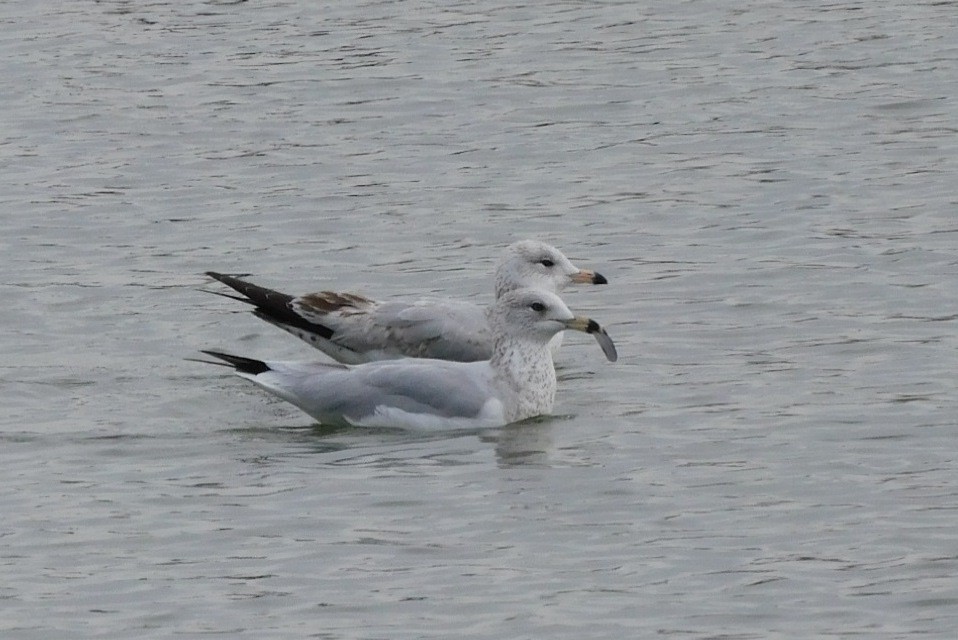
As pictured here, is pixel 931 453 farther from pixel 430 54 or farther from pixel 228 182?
pixel 430 54

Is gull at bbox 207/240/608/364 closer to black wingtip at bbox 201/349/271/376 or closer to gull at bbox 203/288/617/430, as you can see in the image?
gull at bbox 203/288/617/430

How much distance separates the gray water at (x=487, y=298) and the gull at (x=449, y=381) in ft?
0.49

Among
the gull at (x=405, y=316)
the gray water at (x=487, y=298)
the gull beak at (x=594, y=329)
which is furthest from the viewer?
the gull at (x=405, y=316)

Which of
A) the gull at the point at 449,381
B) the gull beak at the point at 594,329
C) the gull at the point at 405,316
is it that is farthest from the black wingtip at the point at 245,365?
the gull beak at the point at 594,329

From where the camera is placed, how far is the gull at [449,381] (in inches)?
502

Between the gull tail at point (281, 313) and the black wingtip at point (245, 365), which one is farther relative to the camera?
the gull tail at point (281, 313)

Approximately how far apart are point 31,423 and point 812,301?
5.13 meters

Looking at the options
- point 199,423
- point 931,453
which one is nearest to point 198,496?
point 199,423

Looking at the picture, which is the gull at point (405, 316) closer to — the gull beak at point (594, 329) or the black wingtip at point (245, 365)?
the gull beak at point (594, 329)

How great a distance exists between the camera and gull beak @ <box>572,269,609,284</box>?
46.6 ft

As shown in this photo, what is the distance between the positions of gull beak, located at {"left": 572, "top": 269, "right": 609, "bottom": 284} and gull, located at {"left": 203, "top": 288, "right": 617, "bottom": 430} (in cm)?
95

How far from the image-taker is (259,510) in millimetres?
11008

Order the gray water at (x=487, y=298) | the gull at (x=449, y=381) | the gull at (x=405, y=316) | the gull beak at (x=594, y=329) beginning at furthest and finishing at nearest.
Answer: the gull at (x=405, y=316)
the gull beak at (x=594, y=329)
the gull at (x=449, y=381)
the gray water at (x=487, y=298)

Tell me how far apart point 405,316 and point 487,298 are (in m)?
1.97
